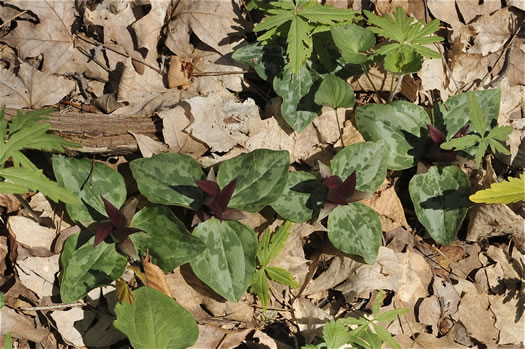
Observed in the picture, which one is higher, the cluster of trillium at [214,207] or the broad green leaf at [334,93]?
the broad green leaf at [334,93]

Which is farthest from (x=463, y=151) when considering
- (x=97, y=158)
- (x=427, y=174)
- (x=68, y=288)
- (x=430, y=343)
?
(x=68, y=288)

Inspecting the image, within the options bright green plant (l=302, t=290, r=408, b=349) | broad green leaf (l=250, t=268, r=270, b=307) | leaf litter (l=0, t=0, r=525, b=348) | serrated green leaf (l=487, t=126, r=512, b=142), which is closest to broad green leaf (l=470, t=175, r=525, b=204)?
serrated green leaf (l=487, t=126, r=512, b=142)

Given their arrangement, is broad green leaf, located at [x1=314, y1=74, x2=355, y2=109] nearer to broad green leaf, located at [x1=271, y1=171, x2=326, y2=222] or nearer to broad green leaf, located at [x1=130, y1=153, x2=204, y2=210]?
broad green leaf, located at [x1=271, y1=171, x2=326, y2=222]

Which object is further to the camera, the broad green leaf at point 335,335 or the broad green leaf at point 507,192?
the broad green leaf at point 507,192

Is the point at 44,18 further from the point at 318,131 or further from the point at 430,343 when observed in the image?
the point at 430,343

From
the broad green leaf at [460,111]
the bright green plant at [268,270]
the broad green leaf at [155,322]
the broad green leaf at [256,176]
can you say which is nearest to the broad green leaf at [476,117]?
the broad green leaf at [460,111]

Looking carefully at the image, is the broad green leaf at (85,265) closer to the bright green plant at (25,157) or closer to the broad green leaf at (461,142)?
the bright green plant at (25,157)
